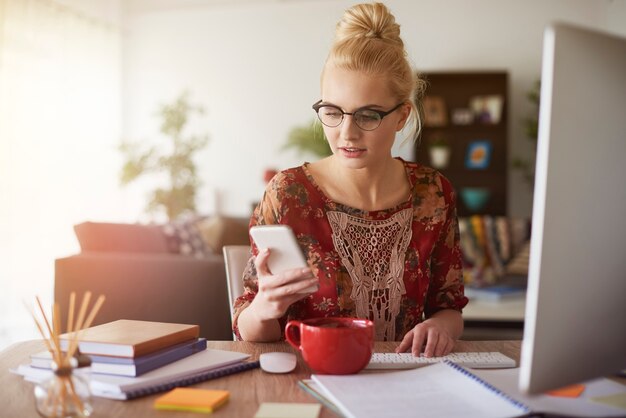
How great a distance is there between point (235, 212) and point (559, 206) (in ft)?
18.6

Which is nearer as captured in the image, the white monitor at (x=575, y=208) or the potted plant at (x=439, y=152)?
the white monitor at (x=575, y=208)

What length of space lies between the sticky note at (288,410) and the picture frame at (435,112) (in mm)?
5191

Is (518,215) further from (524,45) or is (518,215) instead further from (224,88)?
(224,88)

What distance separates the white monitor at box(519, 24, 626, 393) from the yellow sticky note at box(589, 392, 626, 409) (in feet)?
0.50

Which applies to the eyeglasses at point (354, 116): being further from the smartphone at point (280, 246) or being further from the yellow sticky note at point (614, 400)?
the yellow sticky note at point (614, 400)

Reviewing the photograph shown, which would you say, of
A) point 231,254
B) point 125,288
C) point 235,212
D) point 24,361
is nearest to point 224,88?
point 235,212

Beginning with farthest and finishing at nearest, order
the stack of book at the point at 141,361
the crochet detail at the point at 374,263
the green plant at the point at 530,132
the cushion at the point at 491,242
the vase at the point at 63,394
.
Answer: the green plant at the point at 530,132 < the cushion at the point at 491,242 < the crochet detail at the point at 374,263 < the stack of book at the point at 141,361 < the vase at the point at 63,394

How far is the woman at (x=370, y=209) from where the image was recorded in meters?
1.38

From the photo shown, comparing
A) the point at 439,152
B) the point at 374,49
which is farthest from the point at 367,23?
the point at 439,152

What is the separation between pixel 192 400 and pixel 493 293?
312 centimetres

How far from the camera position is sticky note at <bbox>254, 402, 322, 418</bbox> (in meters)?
0.80

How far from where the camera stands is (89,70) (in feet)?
18.7

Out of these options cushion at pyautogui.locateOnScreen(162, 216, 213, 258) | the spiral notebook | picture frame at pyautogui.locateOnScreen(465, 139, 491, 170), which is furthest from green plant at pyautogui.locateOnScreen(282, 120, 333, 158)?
the spiral notebook

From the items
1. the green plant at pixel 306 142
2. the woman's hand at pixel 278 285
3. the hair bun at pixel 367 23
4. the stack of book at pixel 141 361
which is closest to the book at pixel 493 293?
the green plant at pixel 306 142
